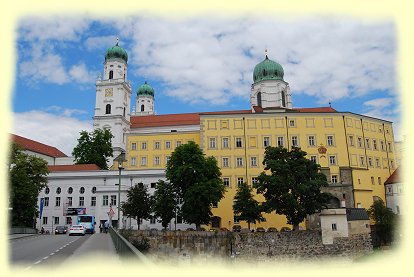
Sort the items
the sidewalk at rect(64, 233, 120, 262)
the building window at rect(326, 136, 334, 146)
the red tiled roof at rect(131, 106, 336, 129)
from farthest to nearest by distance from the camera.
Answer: the red tiled roof at rect(131, 106, 336, 129)
the building window at rect(326, 136, 334, 146)
the sidewalk at rect(64, 233, 120, 262)

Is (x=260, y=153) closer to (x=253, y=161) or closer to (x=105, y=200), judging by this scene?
(x=253, y=161)

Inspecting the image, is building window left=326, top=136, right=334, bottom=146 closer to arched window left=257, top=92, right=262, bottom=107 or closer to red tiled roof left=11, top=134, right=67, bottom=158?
arched window left=257, top=92, right=262, bottom=107

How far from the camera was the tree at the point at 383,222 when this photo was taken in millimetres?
47344

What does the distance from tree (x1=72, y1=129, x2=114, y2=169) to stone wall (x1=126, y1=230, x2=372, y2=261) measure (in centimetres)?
3821

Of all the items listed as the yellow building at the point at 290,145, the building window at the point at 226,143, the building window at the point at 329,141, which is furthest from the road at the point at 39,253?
the building window at the point at 329,141

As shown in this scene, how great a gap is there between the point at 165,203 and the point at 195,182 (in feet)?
14.1

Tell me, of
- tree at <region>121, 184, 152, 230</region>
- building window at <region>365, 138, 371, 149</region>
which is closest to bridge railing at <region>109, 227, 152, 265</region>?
tree at <region>121, 184, 152, 230</region>

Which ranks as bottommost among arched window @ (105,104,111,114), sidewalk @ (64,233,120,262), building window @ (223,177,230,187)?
sidewalk @ (64,233,120,262)

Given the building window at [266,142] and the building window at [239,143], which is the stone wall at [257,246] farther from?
the building window at [239,143]

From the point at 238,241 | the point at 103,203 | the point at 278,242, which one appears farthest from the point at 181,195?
the point at 103,203

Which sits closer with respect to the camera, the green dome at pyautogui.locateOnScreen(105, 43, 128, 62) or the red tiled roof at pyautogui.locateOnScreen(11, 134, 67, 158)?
the red tiled roof at pyautogui.locateOnScreen(11, 134, 67, 158)

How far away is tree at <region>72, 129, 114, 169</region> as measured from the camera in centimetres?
7231

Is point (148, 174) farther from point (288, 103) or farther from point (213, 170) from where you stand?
point (288, 103)

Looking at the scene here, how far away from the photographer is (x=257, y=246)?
133 ft
